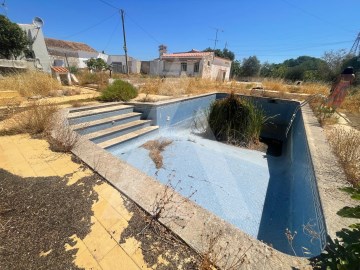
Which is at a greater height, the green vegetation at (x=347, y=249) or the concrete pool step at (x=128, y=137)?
the green vegetation at (x=347, y=249)

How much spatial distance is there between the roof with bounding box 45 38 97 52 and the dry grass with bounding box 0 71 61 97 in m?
25.8

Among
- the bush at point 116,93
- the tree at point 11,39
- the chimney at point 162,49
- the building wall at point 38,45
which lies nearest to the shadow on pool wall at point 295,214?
the bush at point 116,93

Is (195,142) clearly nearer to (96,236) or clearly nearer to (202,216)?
(202,216)

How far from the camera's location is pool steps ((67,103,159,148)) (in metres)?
3.54

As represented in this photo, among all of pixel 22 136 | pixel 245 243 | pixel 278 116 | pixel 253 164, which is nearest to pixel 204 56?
pixel 278 116

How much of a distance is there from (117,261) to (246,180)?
2571mm

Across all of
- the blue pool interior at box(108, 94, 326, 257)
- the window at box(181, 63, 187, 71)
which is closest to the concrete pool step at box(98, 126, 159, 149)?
the blue pool interior at box(108, 94, 326, 257)

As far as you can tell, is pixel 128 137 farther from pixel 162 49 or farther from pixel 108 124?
pixel 162 49

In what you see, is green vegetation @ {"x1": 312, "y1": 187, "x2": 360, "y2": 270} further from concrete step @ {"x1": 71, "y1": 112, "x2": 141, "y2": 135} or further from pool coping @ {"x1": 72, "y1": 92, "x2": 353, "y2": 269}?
concrete step @ {"x1": 71, "y1": 112, "x2": 141, "y2": 135}

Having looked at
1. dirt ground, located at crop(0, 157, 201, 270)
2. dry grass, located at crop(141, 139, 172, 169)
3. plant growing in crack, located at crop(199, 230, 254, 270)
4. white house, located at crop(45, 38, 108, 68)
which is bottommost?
dry grass, located at crop(141, 139, 172, 169)

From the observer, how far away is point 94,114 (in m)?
3.95

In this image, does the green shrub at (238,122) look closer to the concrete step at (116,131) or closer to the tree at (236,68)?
the concrete step at (116,131)

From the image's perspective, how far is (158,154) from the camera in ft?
12.2

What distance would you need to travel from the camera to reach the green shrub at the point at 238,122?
497 cm
